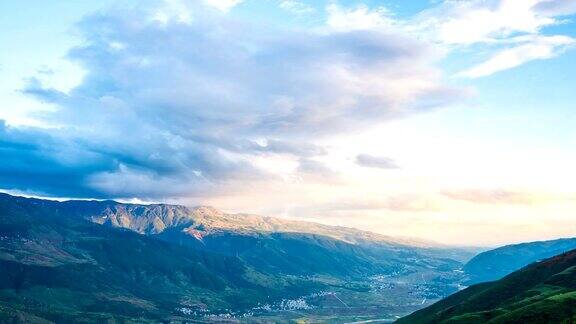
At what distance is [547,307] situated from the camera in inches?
7662

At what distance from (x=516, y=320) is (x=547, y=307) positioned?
1352cm

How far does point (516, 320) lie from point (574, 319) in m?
25.1

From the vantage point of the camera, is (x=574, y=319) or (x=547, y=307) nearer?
(x=574, y=319)

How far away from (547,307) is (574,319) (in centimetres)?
2290

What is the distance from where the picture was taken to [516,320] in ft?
636

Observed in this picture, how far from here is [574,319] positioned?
172 metres

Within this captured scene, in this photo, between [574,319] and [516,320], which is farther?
[516,320]
